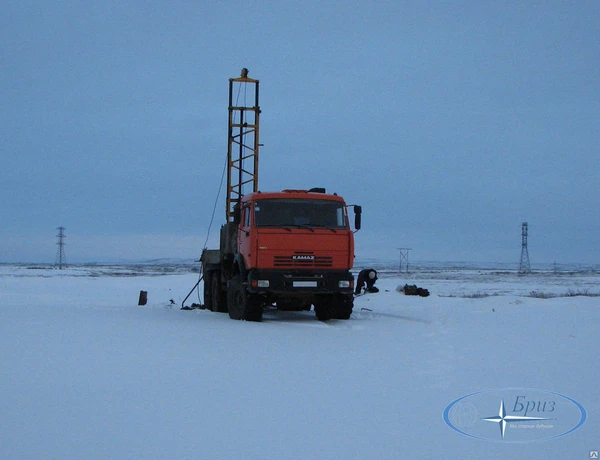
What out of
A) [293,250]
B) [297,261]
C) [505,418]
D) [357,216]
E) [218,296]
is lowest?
[505,418]

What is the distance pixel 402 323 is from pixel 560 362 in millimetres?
5791

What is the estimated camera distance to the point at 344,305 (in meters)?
15.5

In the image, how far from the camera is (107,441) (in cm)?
539

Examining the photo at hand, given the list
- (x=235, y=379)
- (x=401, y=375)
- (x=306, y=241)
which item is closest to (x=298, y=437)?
(x=235, y=379)

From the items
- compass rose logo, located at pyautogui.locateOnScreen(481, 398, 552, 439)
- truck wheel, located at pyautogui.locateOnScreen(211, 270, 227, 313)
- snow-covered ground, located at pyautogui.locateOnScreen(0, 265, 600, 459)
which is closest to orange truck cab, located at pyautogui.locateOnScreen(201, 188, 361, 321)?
snow-covered ground, located at pyautogui.locateOnScreen(0, 265, 600, 459)

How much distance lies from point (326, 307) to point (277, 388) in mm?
8448

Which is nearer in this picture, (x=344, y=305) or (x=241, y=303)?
(x=241, y=303)

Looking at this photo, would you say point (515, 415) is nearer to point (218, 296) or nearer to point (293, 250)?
point (293, 250)

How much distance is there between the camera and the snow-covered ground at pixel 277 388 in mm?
5418

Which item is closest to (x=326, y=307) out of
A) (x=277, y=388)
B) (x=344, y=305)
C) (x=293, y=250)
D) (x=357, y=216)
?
(x=344, y=305)

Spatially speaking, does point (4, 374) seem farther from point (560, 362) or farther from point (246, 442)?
point (560, 362)

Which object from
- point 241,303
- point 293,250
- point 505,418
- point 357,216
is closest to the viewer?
point 505,418

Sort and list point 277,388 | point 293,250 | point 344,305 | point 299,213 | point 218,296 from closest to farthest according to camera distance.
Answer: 1. point 277,388
2. point 293,250
3. point 299,213
4. point 344,305
5. point 218,296

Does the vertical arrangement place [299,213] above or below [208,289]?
above
